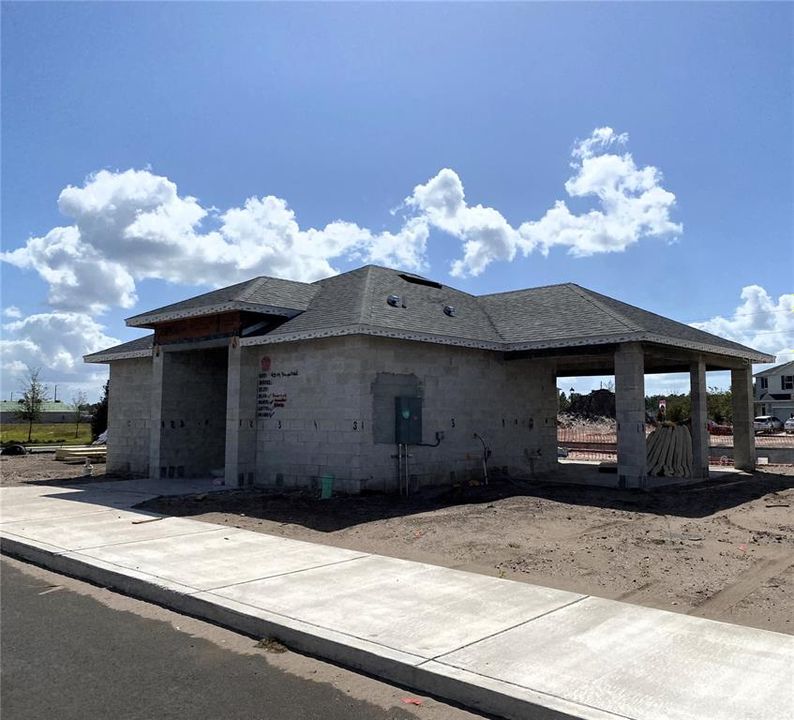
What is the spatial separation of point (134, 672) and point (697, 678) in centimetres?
423

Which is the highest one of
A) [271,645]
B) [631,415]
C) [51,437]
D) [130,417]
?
[631,415]

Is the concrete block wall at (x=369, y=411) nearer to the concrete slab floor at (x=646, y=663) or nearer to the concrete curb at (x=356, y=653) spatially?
the concrete curb at (x=356, y=653)

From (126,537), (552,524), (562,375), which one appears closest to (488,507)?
(552,524)

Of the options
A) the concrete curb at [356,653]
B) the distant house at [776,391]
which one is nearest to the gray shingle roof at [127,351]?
the concrete curb at [356,653]

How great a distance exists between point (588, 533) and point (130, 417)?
16.5 metres

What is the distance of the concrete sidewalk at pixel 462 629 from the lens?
4438 mm

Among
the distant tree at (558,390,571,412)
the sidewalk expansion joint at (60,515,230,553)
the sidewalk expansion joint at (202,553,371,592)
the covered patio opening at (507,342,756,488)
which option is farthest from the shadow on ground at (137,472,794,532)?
the distant tree at (558,390,571,412)

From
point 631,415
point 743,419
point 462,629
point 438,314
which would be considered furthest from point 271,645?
→ point 743,419

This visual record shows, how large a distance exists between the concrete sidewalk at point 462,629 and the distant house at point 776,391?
8297cm

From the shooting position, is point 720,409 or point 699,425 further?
point 720,409

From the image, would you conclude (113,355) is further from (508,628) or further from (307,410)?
(508,628)

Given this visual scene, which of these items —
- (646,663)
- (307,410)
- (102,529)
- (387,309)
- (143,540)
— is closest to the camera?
(646,663)

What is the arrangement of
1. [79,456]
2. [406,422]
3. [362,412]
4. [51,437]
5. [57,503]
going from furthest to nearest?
1. [51,437]
2. [79,456]
3. [406,422]
4. [362,412]
5. [57,503]

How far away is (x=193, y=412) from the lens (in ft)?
65.0
